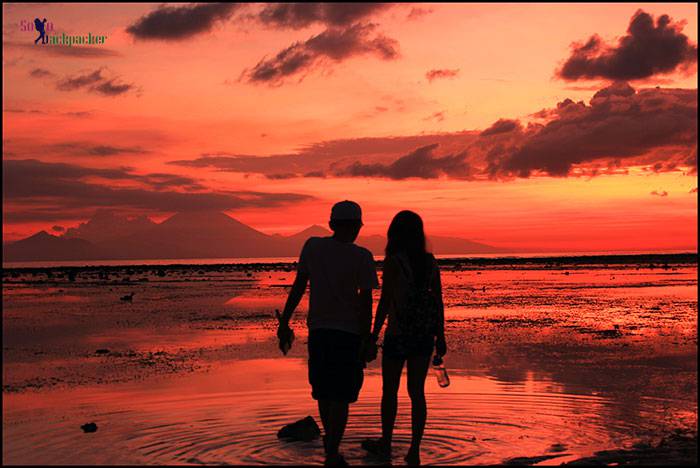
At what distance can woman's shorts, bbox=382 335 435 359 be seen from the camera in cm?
862

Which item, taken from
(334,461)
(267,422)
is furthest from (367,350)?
(267,422)

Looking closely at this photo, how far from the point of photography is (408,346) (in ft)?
28.3

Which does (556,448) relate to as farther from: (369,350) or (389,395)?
(369,350)

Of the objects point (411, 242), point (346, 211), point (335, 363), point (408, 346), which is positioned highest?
point (346, 211)

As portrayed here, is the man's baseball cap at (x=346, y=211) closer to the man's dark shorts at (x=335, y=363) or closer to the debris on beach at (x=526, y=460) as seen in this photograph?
the man's dark shorts at (x=335, y=363)

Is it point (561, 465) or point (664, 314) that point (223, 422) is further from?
point (664, 314)

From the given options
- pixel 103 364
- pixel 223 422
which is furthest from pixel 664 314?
pixel 223 422

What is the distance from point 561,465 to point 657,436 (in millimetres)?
1938

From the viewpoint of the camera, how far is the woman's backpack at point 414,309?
8641mm

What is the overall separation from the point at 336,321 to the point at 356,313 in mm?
207

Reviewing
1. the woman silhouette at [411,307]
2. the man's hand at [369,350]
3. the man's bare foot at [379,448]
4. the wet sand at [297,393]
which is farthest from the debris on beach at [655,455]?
the man's hand at [369,350]

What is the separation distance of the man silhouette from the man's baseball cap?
4cm

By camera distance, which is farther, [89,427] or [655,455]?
[89,427]

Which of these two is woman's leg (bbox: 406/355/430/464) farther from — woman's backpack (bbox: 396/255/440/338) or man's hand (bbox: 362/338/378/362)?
man's hand (bbox: 362/338/378/362)
